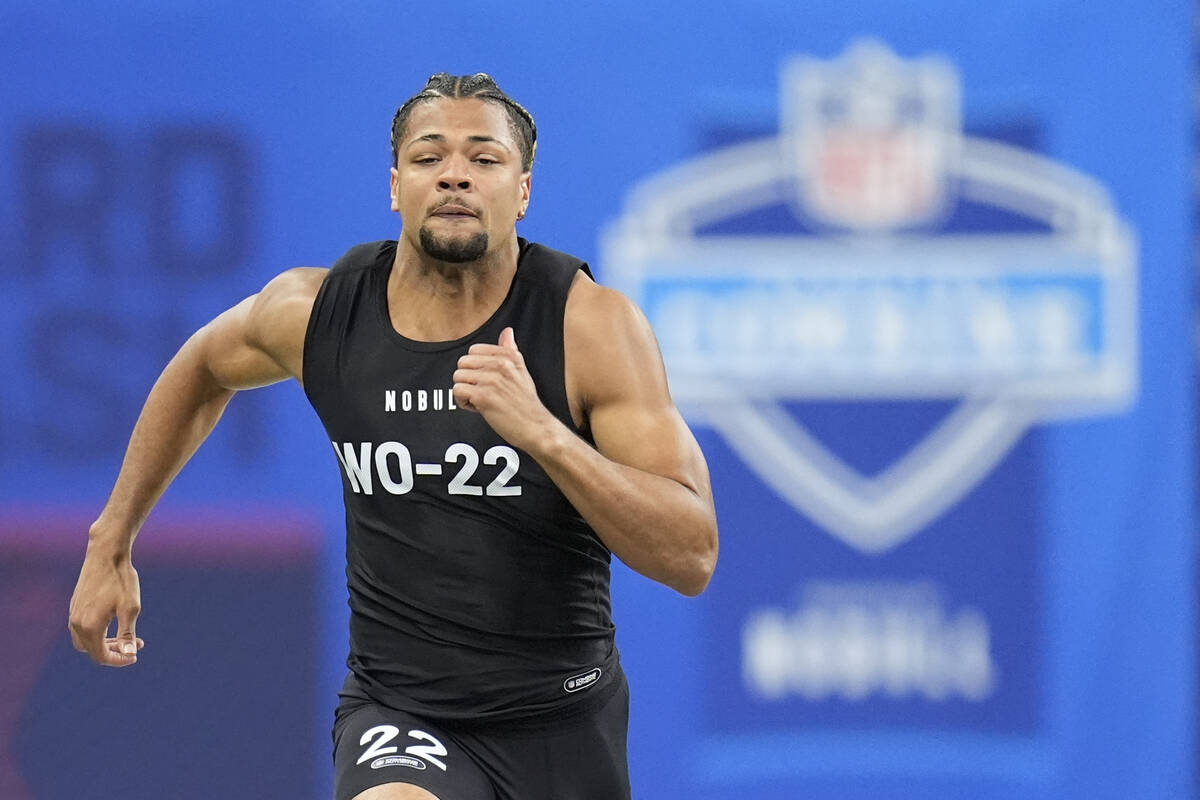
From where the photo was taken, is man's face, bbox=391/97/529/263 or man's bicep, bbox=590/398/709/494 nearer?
man's bicep, bbox=590/398/709/494

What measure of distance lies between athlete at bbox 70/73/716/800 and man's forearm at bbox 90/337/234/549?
247 millimetres

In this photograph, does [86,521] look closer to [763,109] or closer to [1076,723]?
[763,109]

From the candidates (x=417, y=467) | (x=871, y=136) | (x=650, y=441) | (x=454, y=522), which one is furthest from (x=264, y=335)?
(x=871, y=136)

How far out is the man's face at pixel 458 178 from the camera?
2967mm

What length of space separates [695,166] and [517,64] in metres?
0.75

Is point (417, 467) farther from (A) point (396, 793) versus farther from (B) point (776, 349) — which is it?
(B) point (776, 349)

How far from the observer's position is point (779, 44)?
556cm

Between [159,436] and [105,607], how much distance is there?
41cm

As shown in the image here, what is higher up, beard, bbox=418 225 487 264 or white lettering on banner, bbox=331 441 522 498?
beard, bbox=418 225 487 264

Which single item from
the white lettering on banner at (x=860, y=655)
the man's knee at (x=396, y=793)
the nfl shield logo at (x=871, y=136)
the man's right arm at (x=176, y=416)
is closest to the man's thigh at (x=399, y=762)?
the man's knee at (x=396, y=793)

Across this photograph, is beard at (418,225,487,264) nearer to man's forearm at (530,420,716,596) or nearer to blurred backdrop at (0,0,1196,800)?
man's forearm at (530,420,716,596)

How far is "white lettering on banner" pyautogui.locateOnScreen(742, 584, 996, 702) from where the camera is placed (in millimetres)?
5508

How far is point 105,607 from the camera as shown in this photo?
10.7 ft

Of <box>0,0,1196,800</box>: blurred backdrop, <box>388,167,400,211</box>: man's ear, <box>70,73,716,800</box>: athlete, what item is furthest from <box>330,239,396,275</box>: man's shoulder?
<box>0,0,1196,800</box>: blurred backdrop
